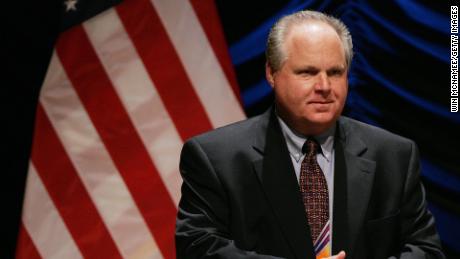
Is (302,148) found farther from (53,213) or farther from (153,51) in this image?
(53,213)

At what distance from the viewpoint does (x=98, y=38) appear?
2959 millimetres

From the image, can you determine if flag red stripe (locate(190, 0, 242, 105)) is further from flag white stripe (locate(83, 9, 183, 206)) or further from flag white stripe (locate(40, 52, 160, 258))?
flag white stripe (locate(40, 52, 160, 258))

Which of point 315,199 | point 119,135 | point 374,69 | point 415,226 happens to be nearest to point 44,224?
point 119,135

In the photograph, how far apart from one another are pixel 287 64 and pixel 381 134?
0.29 m

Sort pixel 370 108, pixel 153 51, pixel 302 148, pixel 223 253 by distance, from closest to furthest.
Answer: pixel 223 253 → pixel 302 148 → pixel 370 108 → pixel 153 51

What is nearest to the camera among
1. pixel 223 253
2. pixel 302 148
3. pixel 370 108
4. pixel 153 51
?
pixel 223 253

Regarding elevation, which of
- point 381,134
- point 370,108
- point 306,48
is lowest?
point 370,108

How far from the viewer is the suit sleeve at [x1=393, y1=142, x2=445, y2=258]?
5.05 ft

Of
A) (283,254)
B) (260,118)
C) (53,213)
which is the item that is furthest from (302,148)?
(53,213)

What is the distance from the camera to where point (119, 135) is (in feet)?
9.67

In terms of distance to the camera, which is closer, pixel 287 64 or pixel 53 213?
pixel 287 64

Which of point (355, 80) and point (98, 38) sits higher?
point (98, 38)

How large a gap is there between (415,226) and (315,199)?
0.23m

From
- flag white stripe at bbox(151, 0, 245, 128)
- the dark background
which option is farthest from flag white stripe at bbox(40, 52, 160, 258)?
flag white stripe at bbox(151, 0, 245, 128)
